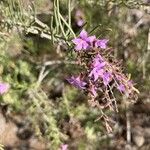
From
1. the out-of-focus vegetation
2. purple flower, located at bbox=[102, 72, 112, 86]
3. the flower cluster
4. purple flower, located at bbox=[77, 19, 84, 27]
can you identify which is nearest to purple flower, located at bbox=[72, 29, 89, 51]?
the flower cluster

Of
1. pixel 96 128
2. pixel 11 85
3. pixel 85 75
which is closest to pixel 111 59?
pixel 85 75

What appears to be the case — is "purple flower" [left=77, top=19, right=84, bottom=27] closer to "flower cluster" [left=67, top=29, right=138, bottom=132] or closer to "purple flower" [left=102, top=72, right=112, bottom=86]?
"flower cluster" [left=67, top=29, right=138, bottom=132]

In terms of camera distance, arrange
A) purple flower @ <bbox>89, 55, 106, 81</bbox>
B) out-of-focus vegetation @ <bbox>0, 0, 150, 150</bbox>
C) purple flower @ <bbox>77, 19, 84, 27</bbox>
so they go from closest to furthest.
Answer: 1. purple flower @ <bbox>89, 55, 106, 81</bbox>
2. out-of-focus vegetation @ <bbox>0, 0, 150, 150</bbox>
3. purple flower @ <bbox>77, 19, 84, 27</bbox>

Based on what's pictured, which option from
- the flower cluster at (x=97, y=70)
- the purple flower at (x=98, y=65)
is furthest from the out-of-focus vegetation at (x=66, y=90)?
the purple flower at (x=98, y=65)

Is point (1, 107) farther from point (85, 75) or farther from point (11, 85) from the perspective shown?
point (85, 75)

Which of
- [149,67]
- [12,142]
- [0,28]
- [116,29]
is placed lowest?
[12,142]

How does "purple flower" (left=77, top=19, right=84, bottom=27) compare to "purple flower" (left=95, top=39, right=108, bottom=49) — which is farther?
"purple flower" (left=77, top=19, right=84, bottom=27)

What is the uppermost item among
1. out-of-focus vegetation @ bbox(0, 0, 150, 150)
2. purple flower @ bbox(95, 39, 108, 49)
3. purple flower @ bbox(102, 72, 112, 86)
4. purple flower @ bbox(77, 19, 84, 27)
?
purple flower @ bbox(95, 39, 108, 49)

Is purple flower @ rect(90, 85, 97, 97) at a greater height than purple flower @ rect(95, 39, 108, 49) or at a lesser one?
lesser
